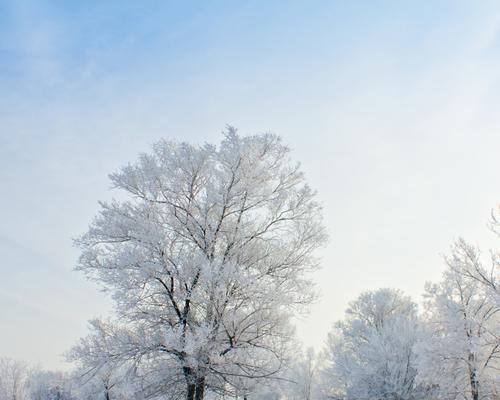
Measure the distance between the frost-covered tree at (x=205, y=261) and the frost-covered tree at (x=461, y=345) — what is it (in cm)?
1070

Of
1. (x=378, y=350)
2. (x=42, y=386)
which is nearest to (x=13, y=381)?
(x=42, y=386)

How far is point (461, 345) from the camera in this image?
18.9 meters

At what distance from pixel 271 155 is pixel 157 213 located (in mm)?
3379

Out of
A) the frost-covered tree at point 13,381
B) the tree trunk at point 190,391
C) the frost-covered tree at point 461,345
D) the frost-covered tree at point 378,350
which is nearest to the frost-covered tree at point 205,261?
the tree trunk at point 190,391

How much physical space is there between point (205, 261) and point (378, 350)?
20.6 metres

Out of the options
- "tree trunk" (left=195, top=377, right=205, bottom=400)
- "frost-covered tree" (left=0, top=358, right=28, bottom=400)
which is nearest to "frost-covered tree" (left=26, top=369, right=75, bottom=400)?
"frost-covered tree" (left=0, top=358, right=28, bottom=400)

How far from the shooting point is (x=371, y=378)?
2731cm

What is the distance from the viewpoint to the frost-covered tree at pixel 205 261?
10.2 m

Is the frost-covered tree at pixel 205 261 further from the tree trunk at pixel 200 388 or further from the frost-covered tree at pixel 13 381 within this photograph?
the frost-covered tree at pixel 13 381

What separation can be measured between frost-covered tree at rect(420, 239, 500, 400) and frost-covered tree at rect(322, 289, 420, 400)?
7.53 ft

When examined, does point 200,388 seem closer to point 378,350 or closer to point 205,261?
point 205,261

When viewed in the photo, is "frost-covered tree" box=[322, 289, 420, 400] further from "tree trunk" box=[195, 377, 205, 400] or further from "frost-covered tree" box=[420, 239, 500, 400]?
"tree trunk" box=[195, 377, 205, 400]

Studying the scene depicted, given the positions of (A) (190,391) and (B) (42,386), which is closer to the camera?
(A) (190,391)

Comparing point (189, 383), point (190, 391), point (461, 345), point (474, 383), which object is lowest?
point (190, 391)
